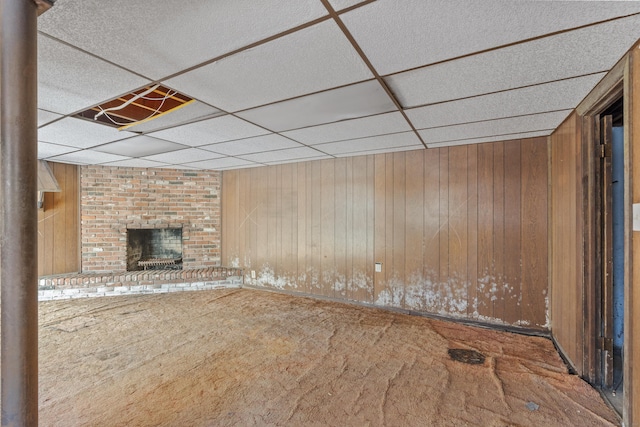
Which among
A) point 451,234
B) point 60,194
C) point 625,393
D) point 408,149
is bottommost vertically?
point 625,393

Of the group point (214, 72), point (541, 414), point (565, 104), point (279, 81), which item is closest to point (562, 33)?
point (565, 104)

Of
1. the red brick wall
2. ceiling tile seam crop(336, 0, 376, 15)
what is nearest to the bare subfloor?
the red brick wall

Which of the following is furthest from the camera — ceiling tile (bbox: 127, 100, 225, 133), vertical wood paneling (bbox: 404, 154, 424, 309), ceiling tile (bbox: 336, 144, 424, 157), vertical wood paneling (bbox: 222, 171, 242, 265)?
vertical wood paneling (bbox: 222, 171, 242, 265)

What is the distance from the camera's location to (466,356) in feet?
8.45

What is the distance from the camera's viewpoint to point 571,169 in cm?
236

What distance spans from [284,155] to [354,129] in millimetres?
1446

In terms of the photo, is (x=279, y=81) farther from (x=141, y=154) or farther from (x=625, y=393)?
(x=141, y=154)

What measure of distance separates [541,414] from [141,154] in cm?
476

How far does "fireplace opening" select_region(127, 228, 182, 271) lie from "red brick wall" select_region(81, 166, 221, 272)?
0.35 meters

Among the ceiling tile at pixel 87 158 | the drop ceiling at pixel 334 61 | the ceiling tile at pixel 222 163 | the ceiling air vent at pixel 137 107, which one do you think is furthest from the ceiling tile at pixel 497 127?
the ceiling tile at pixel 87 158

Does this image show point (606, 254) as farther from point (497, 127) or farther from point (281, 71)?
point (281, 71)

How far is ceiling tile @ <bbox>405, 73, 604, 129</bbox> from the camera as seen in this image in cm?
186

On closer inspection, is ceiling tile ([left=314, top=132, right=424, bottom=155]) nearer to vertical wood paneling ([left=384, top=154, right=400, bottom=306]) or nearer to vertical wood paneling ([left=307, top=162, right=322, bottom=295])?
vertical wood paneling ([left=384, top=154, right=400, bottom=306])

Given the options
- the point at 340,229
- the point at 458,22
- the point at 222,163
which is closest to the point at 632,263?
the point at 458,22
